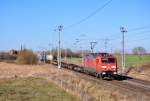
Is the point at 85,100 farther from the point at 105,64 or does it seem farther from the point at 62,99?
the point at 105,64

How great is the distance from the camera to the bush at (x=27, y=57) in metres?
118

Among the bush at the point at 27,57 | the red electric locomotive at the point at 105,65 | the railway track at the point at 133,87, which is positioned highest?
the bush at the point at 27,57

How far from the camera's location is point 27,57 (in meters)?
118

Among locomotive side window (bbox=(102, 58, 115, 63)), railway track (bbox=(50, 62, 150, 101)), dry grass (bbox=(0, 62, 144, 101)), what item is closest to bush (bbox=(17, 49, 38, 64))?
dry grass (bbox=(0, 62, 144, 101))

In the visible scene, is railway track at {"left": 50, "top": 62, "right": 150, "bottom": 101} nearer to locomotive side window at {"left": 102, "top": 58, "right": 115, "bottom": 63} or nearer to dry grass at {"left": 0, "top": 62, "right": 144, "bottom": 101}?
dry grass at {"left": 0, "top": 62, "right": 144, "bottom": 101}

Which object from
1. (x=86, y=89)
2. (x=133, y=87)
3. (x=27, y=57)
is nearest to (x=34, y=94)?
(x=86, y=89)

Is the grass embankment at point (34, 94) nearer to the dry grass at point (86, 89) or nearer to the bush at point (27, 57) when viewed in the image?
the dry grass at point (86, 89)

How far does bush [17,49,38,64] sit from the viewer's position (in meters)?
118

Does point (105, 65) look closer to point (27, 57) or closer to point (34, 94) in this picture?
point (34, 94)

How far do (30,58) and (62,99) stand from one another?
311 ft

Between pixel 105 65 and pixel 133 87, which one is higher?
pixel 105 65

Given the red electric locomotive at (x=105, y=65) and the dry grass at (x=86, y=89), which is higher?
the red electric locomotive at (x=105, y=65)

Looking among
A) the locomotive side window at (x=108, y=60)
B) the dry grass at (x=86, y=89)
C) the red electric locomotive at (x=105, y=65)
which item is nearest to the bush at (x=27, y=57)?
the dry grass at (x=86, y=89)

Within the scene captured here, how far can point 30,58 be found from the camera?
392ft
